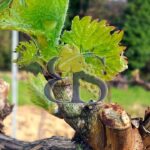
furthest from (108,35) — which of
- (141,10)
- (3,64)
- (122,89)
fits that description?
(3,64)

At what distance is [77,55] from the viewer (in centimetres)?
91

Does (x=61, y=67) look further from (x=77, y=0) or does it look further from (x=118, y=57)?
(x=77, y=0)

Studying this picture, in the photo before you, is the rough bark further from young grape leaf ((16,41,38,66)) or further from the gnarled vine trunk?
young grape leaf ((16,41,38,66))

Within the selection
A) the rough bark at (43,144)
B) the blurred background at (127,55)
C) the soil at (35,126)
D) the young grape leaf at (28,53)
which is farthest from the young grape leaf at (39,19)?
the blurred background at (127,55)

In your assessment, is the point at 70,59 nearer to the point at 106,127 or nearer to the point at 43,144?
the point at 106,127

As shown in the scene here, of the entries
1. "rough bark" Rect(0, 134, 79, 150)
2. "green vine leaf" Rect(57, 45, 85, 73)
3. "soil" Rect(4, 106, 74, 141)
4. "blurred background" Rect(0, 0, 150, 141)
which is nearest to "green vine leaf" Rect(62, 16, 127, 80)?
"green vine leaf" Rect(57, 45, 85, 73)

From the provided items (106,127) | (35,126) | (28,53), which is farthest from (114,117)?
(35,126)

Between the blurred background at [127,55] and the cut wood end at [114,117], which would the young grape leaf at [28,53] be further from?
the blurred background at [127,55]

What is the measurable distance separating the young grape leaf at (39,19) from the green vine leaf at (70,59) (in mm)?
53

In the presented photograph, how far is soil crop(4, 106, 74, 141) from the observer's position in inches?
235

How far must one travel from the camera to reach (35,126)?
6.70 m

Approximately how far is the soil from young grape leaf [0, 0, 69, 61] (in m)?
4.54

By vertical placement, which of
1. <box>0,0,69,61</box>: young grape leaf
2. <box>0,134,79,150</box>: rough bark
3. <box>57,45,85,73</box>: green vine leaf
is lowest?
<box>0,134,79,150</box>: rough bark

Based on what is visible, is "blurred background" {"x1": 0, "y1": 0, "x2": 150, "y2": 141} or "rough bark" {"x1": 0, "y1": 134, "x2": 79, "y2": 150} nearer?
"rough bark" {"x1": 0, "y1": 134, "x2": 79, "y2": 150}
